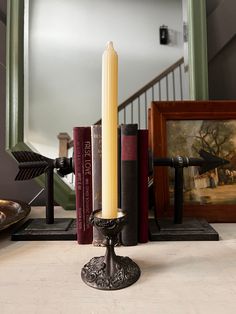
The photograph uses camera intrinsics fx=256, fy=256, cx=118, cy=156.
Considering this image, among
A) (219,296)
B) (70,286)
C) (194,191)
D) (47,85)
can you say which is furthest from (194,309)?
(47,85)

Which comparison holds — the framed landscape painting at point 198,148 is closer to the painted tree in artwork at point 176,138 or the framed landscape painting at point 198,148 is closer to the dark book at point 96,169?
the painted tree in artwork at point 176,138

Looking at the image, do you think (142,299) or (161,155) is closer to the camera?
(142,299)

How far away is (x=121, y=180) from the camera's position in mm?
475

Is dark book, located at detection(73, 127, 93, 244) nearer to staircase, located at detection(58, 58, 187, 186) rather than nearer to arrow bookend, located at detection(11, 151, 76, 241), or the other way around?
arrow bookend, located at detection(11, 151, 76, 241)

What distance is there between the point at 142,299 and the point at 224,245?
0.23 m

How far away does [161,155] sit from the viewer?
2.02 feet

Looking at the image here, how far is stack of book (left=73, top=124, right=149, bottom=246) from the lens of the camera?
47cm

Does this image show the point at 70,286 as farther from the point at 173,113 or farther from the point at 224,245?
the point at 173,113

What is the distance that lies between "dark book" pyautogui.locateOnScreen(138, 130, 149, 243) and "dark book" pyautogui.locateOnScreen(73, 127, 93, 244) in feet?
0.31

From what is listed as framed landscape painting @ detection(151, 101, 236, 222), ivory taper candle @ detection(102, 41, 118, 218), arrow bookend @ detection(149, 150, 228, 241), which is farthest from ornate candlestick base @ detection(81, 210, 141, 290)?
framed landscape painting @ detection(151, 101, 236, 222)

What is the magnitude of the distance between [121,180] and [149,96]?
328mm

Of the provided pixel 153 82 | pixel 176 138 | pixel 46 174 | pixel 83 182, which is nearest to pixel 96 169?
pixel 83 182

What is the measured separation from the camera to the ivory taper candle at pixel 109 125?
0.33 meters

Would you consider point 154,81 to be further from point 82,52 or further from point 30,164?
point 30,164
